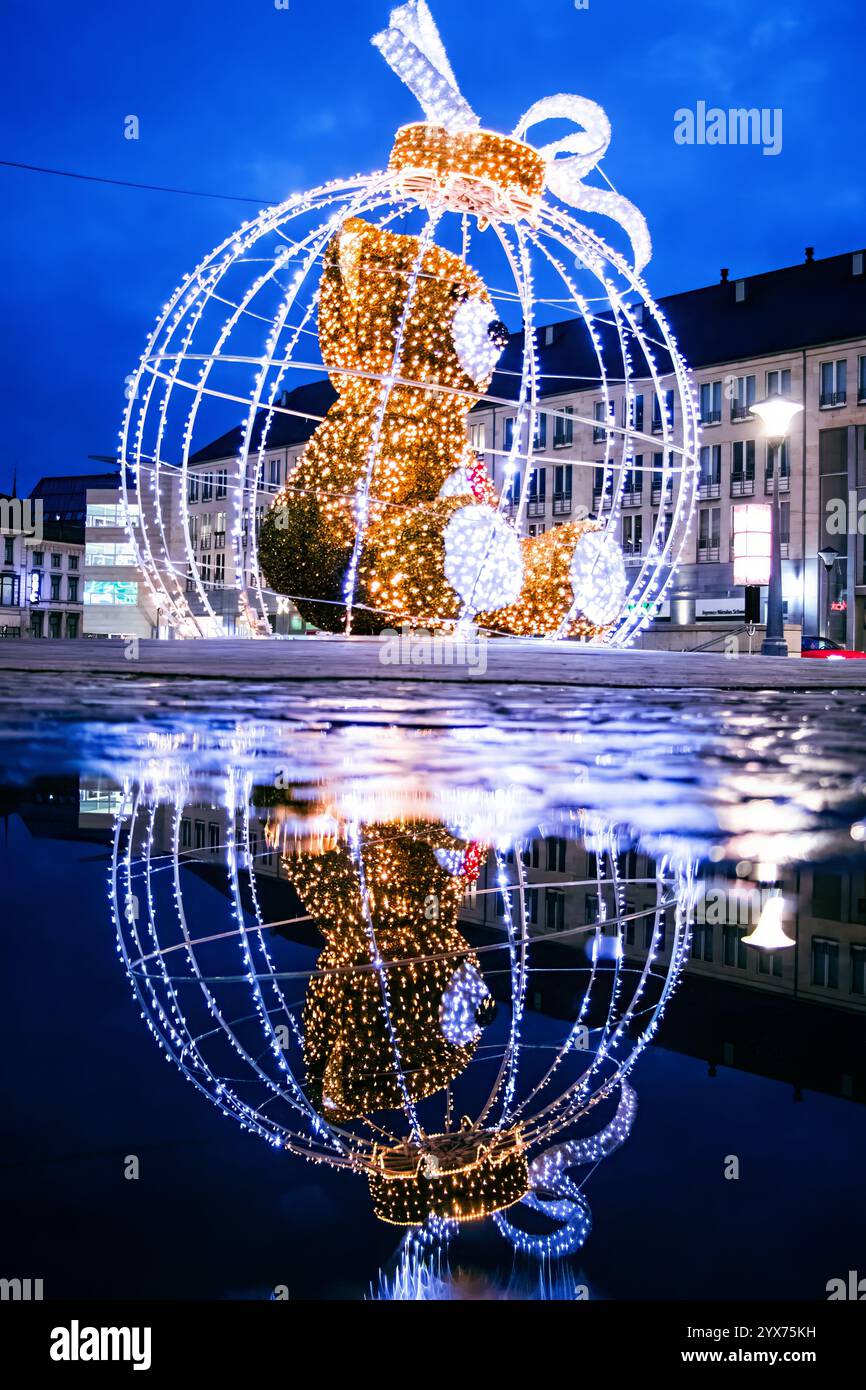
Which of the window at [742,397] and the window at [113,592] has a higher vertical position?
the window at [742,397]

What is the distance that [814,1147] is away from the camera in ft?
2.55

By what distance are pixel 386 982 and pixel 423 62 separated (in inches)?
523

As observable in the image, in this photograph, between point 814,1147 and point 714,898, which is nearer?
point 814,1147

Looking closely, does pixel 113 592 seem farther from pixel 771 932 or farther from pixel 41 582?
pixel 41 582

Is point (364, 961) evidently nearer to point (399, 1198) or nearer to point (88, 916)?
point (88, 916)

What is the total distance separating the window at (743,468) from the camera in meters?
46.6

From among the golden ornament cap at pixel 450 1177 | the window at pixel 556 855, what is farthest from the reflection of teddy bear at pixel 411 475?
the golden ornament cap at pixel 450 1177

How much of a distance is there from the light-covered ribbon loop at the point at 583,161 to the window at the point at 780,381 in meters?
34.4

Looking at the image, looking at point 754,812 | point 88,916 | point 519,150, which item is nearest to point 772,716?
point 754,812

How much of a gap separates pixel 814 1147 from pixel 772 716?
5514 mm

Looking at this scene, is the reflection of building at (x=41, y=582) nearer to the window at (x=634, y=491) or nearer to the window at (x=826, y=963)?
the window at (x=634, y=491)

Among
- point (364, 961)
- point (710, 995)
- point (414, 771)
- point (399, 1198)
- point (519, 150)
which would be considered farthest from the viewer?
point (519, 150)

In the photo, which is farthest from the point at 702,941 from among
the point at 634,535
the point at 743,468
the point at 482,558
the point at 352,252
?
the point at 634,535

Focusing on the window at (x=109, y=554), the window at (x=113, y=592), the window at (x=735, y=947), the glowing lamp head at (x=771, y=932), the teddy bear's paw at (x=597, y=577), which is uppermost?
the window at (x=109, y=554)
